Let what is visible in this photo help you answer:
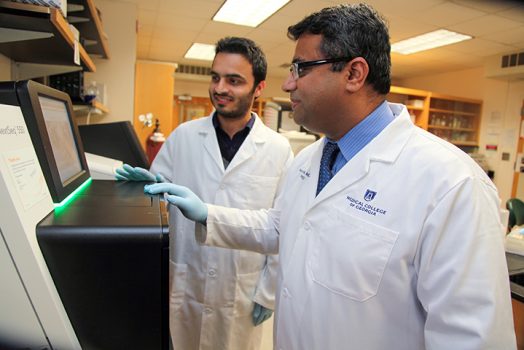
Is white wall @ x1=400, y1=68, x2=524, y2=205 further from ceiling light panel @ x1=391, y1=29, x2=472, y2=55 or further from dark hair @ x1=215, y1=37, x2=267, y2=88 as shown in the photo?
dark hair @ x1=215, y1=37, x2=267, y2=88

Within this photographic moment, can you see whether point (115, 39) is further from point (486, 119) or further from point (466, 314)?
point (486, 119)

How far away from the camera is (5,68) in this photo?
1559 millimetres

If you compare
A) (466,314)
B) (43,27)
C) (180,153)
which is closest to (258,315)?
(180,153)

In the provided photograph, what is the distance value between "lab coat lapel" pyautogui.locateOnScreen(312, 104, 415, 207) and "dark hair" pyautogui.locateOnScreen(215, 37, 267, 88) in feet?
2.53

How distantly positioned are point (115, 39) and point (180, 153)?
2479 millimetres

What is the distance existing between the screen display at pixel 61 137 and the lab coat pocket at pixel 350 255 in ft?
1.85

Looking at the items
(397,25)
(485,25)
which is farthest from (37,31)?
(485,25)

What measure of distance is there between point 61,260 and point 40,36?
0.89m

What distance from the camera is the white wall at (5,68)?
1513 mm

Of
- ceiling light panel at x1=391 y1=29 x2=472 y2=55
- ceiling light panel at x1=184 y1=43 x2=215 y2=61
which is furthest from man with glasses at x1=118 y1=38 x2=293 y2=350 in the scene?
ceiling light panel at x1=184 y1=43 x2=215 y2=61

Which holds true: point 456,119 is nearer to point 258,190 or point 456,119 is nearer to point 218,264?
point 258,190

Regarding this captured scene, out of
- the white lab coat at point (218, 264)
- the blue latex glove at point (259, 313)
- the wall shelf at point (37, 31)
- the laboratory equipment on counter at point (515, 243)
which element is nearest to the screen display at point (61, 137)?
the wall shelf at point (37, 31)

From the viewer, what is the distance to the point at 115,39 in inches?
136

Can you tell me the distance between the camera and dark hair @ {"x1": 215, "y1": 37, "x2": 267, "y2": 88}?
4.86ft
